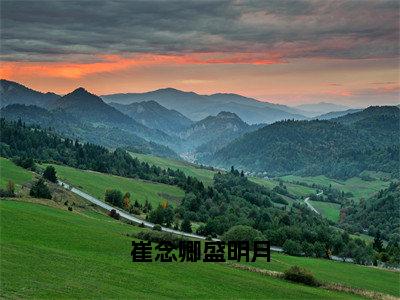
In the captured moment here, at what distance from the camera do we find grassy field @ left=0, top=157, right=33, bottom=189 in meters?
170

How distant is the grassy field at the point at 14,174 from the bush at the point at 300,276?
11407cm

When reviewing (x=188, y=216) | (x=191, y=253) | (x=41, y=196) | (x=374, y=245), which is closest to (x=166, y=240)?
(x=191, y=253)

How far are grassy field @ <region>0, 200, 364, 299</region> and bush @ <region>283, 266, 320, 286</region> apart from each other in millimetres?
2698

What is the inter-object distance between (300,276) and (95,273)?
3234 centimetres

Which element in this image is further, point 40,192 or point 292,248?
point 40,192

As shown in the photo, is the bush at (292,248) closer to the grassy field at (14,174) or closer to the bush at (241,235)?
the bush at (241,235)

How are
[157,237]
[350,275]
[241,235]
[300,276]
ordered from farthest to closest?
[241,235] → [350,275] → [157,237] → [300,276]

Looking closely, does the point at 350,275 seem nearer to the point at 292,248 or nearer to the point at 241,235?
the point at 241,235

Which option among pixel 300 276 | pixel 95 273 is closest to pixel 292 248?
pixel 300 276

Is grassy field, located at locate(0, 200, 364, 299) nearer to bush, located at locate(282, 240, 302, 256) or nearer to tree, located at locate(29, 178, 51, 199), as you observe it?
tree, located at locate(29, 178, 51, 199)

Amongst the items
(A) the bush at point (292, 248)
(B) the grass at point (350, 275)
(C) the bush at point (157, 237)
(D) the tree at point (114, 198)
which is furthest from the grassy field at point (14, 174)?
(B) the grass at point (350, 275)

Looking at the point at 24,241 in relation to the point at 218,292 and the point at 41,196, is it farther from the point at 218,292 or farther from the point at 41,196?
the point at 41,196

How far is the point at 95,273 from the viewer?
168ft

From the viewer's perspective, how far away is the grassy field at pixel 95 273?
1734 inches
